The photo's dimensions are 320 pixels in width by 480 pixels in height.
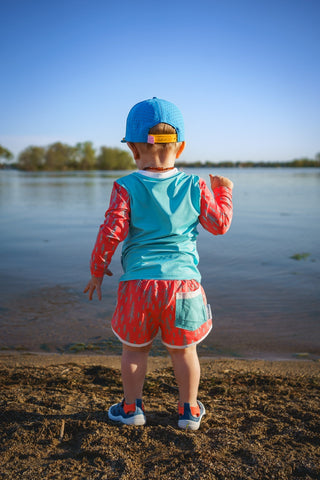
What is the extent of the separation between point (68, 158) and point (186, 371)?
8613cm

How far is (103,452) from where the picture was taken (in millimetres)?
1851

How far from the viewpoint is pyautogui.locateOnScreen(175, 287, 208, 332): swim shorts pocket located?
203cm

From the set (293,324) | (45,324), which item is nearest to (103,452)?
(45,324)

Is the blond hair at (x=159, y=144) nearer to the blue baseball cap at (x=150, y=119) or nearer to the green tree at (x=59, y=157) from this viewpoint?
the blue baseball cap at (x=150, y=119)

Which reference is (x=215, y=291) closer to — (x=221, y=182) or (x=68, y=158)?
(x=221, y=182)

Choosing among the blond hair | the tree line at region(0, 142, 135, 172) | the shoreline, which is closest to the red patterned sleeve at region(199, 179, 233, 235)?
the blond hair

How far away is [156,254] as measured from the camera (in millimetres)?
2092

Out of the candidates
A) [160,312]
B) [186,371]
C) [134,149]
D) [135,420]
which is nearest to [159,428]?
[135,420]

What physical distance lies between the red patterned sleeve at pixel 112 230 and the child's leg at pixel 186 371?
60 cm

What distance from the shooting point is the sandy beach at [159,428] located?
1.75 m

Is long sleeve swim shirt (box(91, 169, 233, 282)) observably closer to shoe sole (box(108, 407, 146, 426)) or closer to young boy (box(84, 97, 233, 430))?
young boy (box(84, 97, 233, 430))

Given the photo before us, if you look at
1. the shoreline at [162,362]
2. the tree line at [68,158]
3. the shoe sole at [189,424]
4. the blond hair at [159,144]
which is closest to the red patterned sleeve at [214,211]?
the blond hair at [159,144]

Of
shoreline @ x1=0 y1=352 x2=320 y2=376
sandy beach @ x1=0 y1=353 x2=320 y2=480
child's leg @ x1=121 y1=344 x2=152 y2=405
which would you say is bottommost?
shoreline @ x1=0 y1=352 x2=320 y2=376

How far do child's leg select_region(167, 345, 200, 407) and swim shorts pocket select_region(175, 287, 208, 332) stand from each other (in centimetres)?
14
